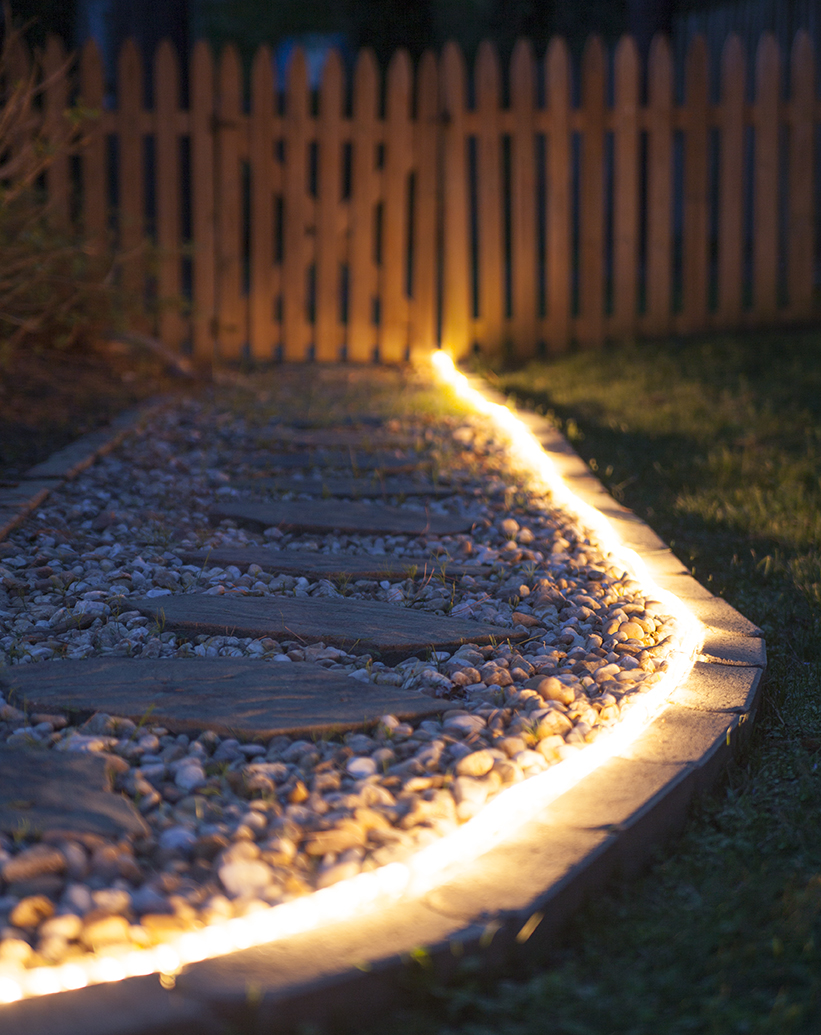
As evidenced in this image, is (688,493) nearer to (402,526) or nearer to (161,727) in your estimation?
(402,526)

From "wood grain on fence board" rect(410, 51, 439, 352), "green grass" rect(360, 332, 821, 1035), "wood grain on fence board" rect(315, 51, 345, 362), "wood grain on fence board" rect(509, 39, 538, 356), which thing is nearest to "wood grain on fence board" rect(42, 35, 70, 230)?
"wood grain on fence board" rect(315, 51, 345, 362)

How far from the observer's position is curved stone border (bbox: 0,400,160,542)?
2.47 m

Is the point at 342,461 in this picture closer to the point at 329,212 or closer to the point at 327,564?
the point at 327,564

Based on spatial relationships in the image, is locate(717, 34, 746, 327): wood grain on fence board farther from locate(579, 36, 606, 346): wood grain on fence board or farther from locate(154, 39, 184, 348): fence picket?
locate(154, 39, 184, 348): fence picket

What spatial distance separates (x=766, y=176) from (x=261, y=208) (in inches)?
110

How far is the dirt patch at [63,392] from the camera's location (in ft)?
10.8

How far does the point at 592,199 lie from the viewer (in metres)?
5.35

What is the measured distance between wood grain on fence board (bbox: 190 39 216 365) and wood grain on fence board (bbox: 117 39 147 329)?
10.9 inches

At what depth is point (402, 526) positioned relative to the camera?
2.58 m

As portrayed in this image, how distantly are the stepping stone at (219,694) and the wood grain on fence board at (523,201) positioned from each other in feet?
13.3

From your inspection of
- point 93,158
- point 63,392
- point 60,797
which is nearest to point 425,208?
point 93,158

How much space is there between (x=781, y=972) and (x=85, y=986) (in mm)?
756

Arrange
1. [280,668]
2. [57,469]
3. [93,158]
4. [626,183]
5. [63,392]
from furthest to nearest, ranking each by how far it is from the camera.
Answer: [626,183] < [93,158] < [63,392] < [57,469] < [280,668]

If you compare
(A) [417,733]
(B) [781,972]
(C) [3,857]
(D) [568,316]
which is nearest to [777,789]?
(B) [781,972]
